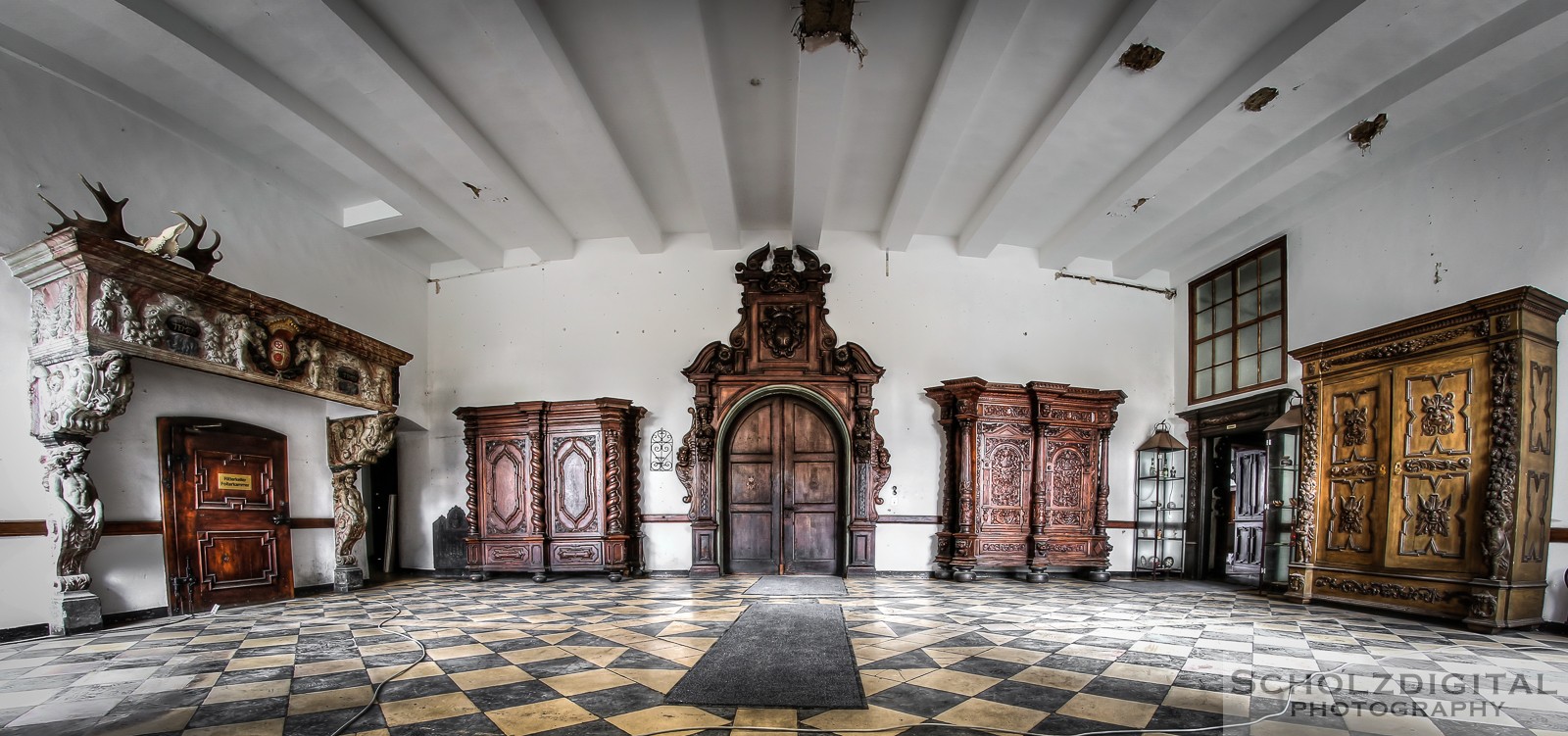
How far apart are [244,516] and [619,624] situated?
153 inches

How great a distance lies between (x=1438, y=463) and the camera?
5.08m

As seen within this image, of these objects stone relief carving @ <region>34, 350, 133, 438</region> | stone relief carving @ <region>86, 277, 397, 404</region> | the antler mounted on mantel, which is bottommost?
stone relief carving @ <region>34, 350, 133, 438</region>

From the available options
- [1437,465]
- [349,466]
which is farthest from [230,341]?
[1437,465]

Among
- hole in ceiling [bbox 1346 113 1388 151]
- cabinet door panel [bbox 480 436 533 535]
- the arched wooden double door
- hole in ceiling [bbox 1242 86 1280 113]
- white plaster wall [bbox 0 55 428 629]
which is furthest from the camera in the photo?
the arched wooden double door

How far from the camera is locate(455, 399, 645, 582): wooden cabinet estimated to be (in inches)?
312

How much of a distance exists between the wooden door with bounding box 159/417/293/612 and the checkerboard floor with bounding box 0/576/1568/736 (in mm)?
527

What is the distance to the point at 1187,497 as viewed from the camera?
8.47 meters

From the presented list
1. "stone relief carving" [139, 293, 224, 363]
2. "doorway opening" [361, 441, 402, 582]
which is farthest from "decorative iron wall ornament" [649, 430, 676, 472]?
"stone relief carving" [139, 293, 224, 363]

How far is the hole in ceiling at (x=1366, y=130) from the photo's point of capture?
5.30m

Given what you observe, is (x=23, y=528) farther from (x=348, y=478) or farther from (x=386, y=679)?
(x=386, y=679)

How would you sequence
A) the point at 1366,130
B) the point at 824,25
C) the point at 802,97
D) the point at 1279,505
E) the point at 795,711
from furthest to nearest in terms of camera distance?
the point at 1279,505 → the point at 1366,130 → the point at 802,97 → the point at 824,25 → the point at 795,711

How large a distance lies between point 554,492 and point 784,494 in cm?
289

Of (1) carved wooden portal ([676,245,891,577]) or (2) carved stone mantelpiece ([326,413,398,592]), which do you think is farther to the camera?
(1) carved wooden portal ([676,245,891,577])

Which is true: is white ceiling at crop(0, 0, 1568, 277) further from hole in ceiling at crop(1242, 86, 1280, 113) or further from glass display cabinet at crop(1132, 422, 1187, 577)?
glass display cabinet at crop(1132, 422, 1187, 577)
